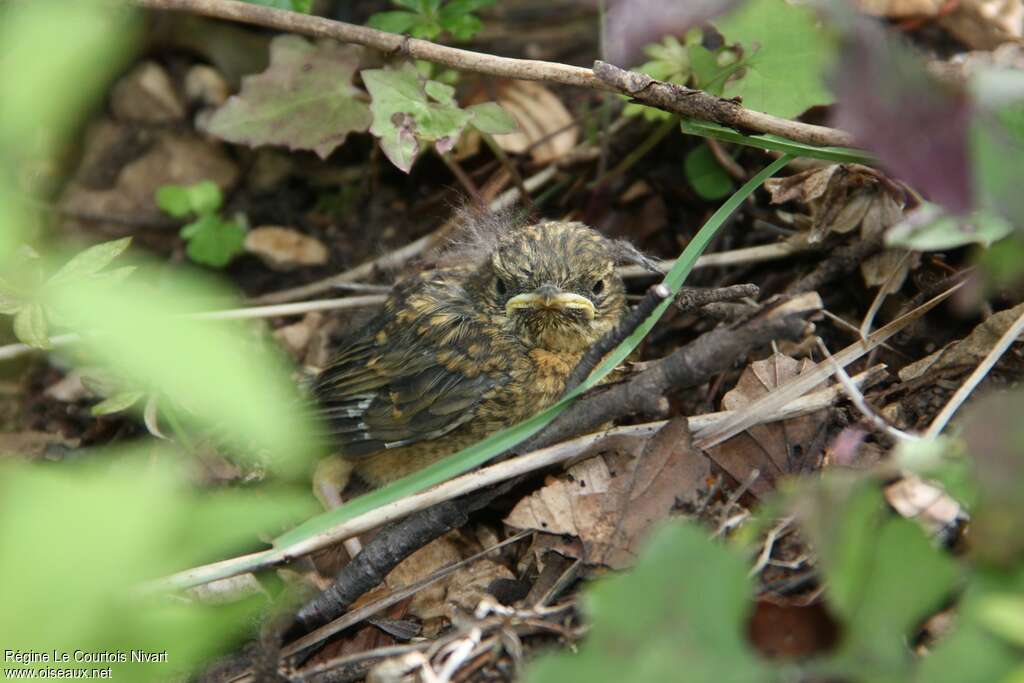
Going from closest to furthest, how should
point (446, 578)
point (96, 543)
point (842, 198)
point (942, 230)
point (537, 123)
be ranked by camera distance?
1. point (96, 543)
2. point (942, 230)
3. point (446, 578)
4. point (842, 198)
5. point (537, 123)

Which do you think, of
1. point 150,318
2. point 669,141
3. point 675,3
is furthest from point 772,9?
point 150,318

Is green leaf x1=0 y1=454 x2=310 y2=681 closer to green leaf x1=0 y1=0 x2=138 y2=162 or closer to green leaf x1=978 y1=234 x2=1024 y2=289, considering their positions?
green leaf x1=0 y1=0 x2=138 y2=162

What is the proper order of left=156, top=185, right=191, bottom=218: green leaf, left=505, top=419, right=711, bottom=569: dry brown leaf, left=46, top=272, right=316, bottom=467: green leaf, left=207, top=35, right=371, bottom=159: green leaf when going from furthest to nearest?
1. left=156, top=185, right=191, bottom=218: green leaf
2. left=207, top=35, right=371, bottom=159: green leaf
3. left=505, top=419, right=711, bottom=569: dry brown leaf
4. left=46, top=272, right=316, bottom=467: green leaf

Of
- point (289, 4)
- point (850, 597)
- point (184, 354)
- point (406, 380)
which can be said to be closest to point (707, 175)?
point (406, 380)

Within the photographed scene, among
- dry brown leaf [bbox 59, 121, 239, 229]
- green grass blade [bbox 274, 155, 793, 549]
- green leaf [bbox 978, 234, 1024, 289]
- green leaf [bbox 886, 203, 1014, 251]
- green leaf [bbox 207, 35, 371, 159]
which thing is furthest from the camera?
dry brown leaf [bbox 59, 121, 239, 229]

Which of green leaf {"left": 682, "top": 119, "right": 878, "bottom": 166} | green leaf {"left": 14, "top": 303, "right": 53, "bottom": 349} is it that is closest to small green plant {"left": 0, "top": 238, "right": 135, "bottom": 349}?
green leaf {"left": 14, "top": 303, "right": 53, "bottom": 349}

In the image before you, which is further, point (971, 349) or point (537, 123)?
point (537, 123)

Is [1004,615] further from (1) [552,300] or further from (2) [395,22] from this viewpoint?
(2) [395,22]
